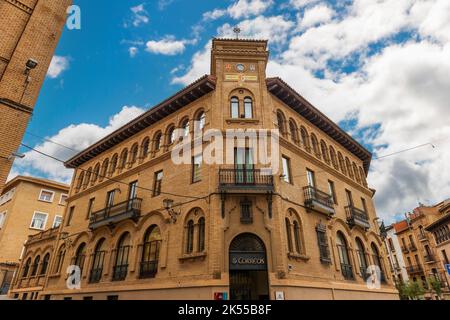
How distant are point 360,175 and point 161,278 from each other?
64.8 feet

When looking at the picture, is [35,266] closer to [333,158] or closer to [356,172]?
[333,158]

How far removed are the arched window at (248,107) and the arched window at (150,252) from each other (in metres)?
8.88

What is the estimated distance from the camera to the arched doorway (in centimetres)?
1317

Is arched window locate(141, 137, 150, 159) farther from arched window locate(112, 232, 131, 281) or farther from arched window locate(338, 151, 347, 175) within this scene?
arched window locate(338, 151, 347, 175)

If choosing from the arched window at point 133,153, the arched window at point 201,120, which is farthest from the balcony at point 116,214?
the arched window at point 201,120

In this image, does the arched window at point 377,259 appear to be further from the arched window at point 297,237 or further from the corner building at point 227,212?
the arched window at point 297,237

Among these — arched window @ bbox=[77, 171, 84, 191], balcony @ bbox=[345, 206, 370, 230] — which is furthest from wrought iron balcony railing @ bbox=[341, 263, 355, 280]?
arched window @ bbox=[77, 171, 84, 191]

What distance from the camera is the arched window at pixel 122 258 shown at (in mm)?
17269

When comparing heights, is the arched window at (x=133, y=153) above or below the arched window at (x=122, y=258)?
above

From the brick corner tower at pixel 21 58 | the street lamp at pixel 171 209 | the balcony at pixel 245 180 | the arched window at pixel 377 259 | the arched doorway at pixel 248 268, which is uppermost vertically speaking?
the brick corner tower at pixel 21 58

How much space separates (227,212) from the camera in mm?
14031
